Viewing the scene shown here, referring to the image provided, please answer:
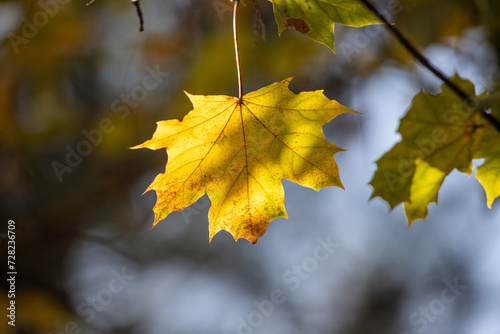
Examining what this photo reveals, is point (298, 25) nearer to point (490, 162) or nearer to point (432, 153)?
point (432, 153)

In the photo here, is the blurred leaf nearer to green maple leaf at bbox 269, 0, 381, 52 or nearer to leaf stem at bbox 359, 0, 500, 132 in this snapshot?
leaf stem at bbox 359, 0, 500, 132

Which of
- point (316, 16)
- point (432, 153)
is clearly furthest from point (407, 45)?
point (432, 153)

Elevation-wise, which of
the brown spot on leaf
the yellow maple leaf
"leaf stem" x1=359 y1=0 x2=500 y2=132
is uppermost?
the brown spot on leaf

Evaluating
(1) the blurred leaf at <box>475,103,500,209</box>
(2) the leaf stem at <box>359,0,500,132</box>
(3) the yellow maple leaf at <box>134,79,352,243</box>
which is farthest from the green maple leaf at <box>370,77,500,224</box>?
(2) the leaf stem at <box>359,0,500,132</box>

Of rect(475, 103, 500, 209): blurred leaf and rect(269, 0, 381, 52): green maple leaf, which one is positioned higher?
rect(269, 0, 381, 52): green maple leaf

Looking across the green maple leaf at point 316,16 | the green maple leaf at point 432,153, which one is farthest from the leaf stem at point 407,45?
the green maple leaf at point 432,153

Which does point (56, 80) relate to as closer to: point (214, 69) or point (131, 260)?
point (214, 69)
